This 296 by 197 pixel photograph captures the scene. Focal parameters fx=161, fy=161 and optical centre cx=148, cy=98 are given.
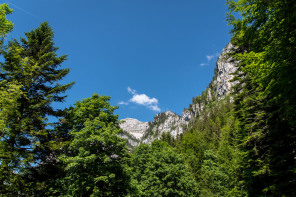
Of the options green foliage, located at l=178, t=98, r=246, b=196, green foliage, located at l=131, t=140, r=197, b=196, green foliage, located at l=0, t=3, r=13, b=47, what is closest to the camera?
green foliage, located at l=0, t=3, r=13, b=47

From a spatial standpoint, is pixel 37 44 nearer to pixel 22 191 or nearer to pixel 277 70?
pixel 22 191

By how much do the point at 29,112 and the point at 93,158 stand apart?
5857mm

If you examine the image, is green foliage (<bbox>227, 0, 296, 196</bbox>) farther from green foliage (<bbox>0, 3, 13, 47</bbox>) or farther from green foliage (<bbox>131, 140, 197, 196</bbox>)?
green foliage (<bbox>0, 3, 13, 47</bbox>)

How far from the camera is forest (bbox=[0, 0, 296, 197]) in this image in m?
6.70

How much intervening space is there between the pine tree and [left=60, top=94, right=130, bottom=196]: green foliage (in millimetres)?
1643

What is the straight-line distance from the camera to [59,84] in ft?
47.5

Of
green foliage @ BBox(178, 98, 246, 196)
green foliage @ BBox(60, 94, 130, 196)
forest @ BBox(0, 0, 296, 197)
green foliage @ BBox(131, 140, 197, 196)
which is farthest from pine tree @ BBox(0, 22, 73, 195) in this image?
green foliage @ BBox(178, 98, 246, 196)

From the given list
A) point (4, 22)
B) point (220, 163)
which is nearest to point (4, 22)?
point (4, 22)

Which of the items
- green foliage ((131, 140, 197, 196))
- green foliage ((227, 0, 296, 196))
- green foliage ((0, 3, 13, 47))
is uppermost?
green foliage ((0, 3, 13, 47))

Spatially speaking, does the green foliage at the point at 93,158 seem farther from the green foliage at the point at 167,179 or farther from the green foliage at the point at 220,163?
the green foliage at the point at 220,163

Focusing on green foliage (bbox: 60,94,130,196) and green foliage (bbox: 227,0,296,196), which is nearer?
green foliage (bbox: 227,0,296,196)

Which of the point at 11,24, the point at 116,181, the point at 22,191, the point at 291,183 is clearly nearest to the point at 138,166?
the point at 116,181

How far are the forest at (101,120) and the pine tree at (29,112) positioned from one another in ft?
0.20

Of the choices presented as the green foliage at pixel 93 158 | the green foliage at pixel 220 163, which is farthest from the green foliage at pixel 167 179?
the green foliage at pixel 93 158
